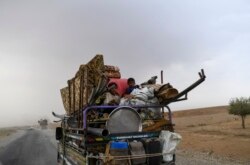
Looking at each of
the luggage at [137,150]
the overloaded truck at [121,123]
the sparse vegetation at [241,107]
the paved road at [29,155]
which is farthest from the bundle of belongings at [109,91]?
the sparse vegetation at [241,107]

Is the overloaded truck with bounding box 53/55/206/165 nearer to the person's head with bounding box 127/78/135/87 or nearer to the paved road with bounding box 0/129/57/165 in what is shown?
the person's head with bounding box 127/78/135/87

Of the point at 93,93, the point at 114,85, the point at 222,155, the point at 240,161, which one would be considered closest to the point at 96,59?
the point at 114,85

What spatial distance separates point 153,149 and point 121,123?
722 mm

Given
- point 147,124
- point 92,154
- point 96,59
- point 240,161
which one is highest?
point 96,59

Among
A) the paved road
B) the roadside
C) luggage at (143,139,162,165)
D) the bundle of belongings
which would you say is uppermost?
the bundle of belongings

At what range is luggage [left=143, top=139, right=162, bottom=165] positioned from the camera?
668 cm

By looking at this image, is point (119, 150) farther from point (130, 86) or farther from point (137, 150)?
point (130, 86)

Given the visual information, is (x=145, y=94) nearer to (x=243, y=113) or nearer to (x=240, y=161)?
(x=240, y=161)

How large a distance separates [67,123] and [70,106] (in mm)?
422

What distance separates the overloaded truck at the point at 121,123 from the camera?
256 inches

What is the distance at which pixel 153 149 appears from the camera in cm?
675

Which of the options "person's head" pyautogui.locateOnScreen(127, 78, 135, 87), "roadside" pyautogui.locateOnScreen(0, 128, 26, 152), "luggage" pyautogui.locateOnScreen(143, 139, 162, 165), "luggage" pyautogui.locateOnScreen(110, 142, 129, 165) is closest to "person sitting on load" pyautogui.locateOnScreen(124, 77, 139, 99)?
"person's head" pyautogui.locateOnScreen(127, 78, 135, 87)

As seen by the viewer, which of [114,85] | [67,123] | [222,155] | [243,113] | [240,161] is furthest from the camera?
Answer: [243,113]

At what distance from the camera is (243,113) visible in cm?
4525
